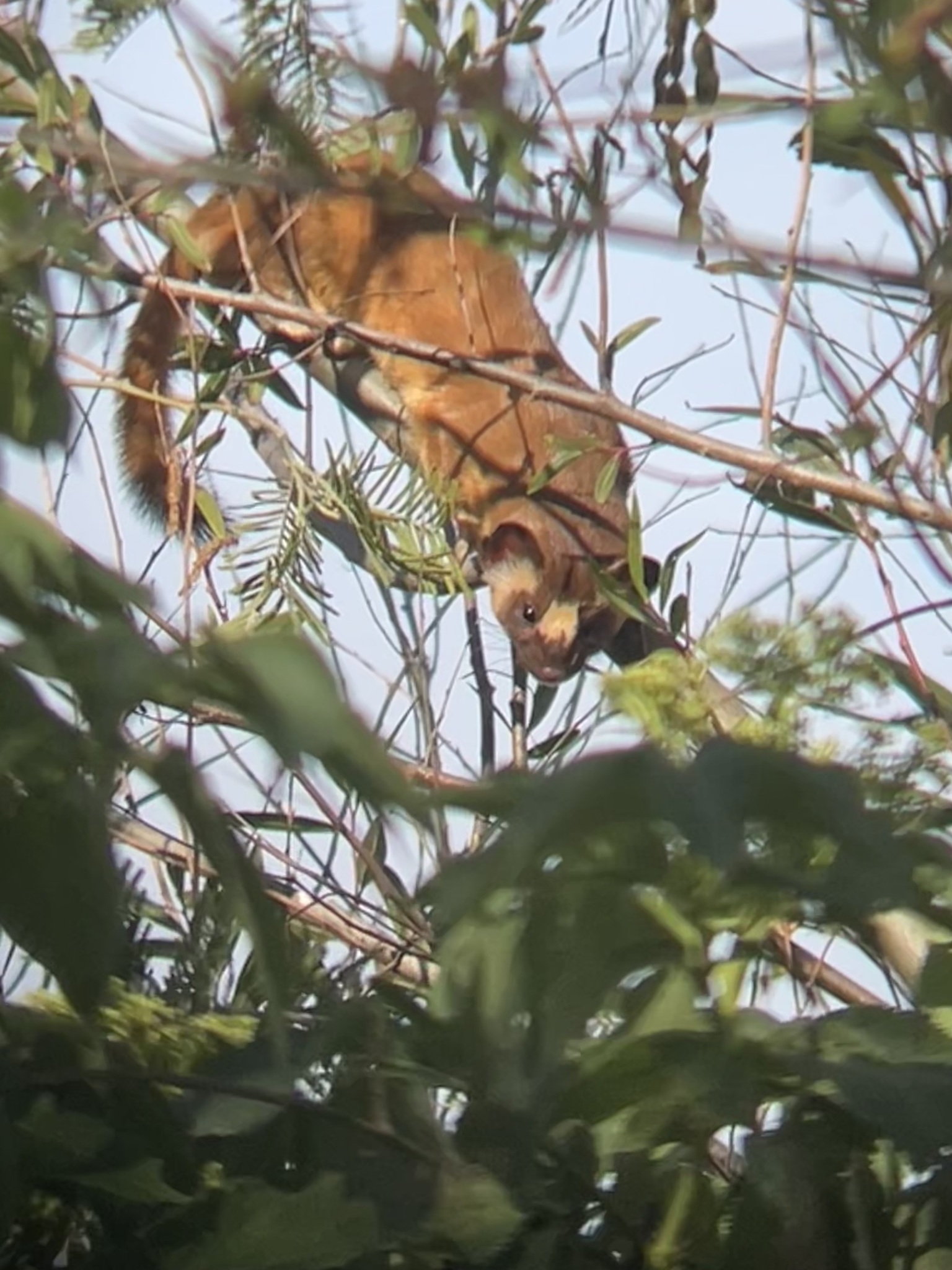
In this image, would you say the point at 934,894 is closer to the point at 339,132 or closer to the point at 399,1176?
the point at 399,1176

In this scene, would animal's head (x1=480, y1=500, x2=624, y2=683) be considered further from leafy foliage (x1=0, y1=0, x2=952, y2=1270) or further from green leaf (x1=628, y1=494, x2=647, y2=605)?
leafy foliage (x1=0, y1=0, x2=952, y2=1270)

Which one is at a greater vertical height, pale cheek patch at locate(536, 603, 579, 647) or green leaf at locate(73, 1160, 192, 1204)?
pale cheek patch at locate(536, 603, 579, 647)

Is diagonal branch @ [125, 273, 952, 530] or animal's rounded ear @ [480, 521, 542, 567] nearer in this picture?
diagonal branch @ [125, 273, 952, 530]

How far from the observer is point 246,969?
790 mm

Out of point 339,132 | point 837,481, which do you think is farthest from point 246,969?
point 339,132

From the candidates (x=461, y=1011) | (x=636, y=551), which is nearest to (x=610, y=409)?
(x=636, y=551)

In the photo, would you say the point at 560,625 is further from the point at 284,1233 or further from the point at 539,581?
the point at 284,1233

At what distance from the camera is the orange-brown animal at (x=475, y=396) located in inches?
118

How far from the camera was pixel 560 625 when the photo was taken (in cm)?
386

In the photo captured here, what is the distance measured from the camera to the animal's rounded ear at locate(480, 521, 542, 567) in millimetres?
3922

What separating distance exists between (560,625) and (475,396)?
570 millimetres

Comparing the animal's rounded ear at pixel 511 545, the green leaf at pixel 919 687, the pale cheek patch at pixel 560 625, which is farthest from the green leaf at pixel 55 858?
the animal's rounded ear at pixel 511 545

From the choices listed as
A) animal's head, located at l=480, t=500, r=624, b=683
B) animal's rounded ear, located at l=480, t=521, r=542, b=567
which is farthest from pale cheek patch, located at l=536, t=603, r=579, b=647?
animal's rounded ear, located at l=480, t=521, r=542, b=567

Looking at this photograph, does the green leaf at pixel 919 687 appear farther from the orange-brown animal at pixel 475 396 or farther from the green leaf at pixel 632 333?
the orange-brown animal at pixel 475 396
